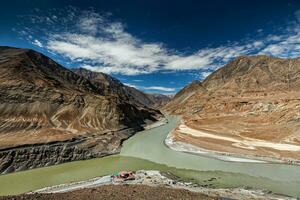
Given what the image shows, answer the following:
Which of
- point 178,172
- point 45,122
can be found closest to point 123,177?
point 178,172

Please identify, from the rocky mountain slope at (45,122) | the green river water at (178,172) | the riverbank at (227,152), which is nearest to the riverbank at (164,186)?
the green river water at (178,172)

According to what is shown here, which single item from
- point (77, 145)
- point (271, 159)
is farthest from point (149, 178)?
point (77, 145)

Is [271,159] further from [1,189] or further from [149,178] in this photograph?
[1,189]

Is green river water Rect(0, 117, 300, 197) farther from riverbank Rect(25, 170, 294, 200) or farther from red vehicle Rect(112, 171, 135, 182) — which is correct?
red vehicle Rect(112, 171, 135, 182)

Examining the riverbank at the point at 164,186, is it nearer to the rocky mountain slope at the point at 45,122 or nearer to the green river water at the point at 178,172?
the green river water at the point at 178,172

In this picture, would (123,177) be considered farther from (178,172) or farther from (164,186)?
(178,172)

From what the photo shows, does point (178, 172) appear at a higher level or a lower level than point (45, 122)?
lower
